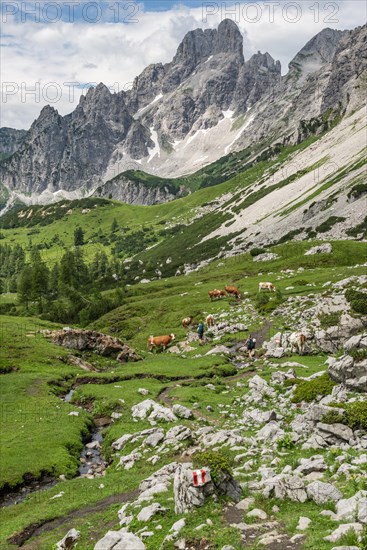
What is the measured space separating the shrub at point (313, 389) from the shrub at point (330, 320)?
18097 mm

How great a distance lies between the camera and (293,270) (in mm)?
102188

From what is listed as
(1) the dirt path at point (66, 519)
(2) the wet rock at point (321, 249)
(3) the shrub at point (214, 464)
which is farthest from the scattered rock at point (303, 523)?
(2) the wet rock at point (321, 249)

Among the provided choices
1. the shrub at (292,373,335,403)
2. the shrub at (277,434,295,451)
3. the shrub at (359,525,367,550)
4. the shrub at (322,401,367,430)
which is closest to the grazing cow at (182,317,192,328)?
the shrub at (292,373,335,403)

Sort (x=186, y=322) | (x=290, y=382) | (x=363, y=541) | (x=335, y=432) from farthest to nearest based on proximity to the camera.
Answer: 1. (x=186, y=322)
2. (x=290, y=382)
3. (x=335, y=432)
4. (x=363, y=541)

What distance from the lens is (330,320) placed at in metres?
48.4

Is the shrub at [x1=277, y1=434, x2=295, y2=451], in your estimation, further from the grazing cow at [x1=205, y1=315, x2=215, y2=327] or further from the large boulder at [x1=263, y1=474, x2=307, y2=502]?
the grazing cow at [x1=205, y1=315, x2=215, y2=327]

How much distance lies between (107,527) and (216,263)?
13098 centimetres

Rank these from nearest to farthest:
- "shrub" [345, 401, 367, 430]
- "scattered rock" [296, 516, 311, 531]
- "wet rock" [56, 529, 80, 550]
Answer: "scattered rock" [296, 516, 311, 531]
"wet rock" [56, 529, 80, 550]
"shrub" [345, 401, 367, 430]

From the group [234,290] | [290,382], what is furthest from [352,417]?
[234,290]

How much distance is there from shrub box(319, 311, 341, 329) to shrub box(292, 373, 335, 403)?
18.1 meters

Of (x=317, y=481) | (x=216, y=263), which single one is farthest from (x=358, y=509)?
(x=216, y=263)

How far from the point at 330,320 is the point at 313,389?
20.2 m

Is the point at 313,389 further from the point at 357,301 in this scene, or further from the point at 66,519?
the point at 357,301

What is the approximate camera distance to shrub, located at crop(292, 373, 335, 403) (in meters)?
29.2
